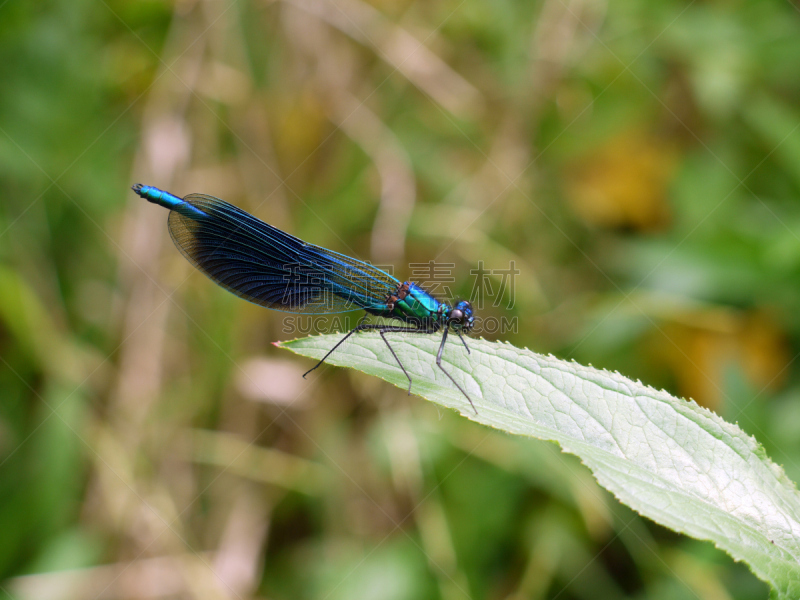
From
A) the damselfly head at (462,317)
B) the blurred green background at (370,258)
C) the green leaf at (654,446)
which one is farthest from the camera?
the blurred green background at (370,258)

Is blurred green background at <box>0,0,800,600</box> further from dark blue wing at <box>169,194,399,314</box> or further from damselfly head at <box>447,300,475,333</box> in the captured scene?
dark blue wing at <box>169,194,399,314</box>

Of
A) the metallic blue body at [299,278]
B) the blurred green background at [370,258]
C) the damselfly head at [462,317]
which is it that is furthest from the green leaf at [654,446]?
the blurred green background at [370,258]

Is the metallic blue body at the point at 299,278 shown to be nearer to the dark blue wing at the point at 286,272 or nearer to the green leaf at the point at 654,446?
the dark blue wing at the point at 286,272

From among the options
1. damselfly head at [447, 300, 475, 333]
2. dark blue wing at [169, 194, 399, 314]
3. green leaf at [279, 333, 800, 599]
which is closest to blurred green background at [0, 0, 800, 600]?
damselfly head at [447, 300, 475, 333]

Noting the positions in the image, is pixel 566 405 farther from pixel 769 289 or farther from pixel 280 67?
pixel 280 67

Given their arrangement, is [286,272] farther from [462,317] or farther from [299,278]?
[462,317]

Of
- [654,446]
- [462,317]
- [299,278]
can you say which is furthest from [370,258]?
[654,446]

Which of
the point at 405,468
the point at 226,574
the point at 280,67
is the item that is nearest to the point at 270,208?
the point at 280,67
